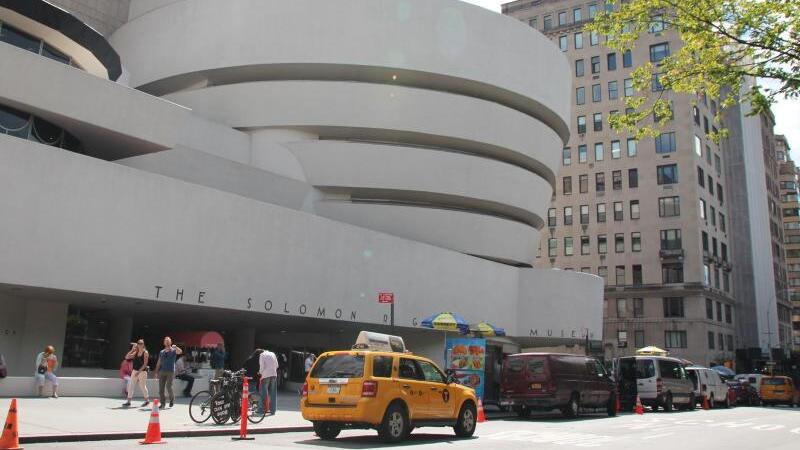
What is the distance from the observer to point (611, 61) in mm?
71875

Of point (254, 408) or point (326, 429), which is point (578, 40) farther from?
point (326, 429)

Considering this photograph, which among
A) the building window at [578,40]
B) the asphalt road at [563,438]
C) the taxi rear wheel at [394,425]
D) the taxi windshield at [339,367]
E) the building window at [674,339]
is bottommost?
the asphalt road at [563,438]

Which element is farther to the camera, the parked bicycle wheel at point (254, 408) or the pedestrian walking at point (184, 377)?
the pedestrian walking at point (184, 377)

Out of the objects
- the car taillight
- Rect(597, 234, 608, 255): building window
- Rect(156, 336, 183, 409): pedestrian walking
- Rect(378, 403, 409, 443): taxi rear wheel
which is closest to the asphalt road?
Rect(378, 403, 409, 443): taxi rear wheel

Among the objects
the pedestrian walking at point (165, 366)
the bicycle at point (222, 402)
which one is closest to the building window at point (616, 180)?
the pedestrian walking at point (165, 366)

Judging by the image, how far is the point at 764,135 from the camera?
9375cm

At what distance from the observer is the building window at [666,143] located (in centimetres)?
6725

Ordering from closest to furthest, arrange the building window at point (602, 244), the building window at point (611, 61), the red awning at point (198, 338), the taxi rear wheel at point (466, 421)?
the taxi rear wheel at point (466, 421), the red awning at point (198, 338), the building window at point (602, 244), the building window at point (611, 61)

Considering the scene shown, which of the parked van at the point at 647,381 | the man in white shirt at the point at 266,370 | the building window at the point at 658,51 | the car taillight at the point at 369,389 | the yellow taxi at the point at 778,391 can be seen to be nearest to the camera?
the car taillight at the point at 369,389

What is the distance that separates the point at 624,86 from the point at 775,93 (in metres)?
61.4

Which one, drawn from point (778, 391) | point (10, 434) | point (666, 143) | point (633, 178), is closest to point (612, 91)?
point (666, 143)

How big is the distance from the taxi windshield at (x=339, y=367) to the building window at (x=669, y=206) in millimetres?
59109

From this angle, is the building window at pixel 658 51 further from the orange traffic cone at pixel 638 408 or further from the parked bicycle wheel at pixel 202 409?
the parked bicycle wheel at pixel 202 409

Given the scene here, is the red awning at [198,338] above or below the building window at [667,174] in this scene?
below
